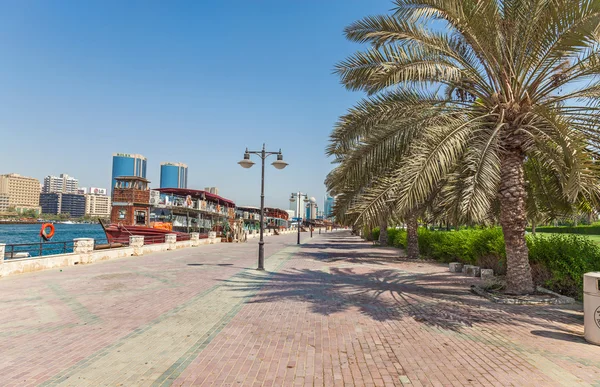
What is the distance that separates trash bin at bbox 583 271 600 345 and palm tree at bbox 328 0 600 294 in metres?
1.67

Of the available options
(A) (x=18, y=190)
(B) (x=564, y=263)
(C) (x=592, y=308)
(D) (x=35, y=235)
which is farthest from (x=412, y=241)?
(A) (x=18, y=190)

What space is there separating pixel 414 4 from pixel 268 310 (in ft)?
26.2

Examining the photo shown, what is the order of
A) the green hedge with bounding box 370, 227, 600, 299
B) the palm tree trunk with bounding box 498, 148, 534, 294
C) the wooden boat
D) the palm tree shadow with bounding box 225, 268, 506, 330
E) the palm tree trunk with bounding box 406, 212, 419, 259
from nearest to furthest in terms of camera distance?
1. the palm tree shadow with bounding box 225, 268, 506, 330
2. the palm tree trunk with bounding box 498, 148, 534, 294
3. the green hedge with bounding box 370, 227, 600, 299
4. the palm tree trunk with bounding box 406, 212, 419, 259
5. the wooden boat

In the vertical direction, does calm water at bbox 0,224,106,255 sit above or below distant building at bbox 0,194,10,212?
below

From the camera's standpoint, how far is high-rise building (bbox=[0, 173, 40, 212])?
187375mm

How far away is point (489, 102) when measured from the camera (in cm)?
917

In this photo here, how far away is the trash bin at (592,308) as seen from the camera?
5.38 meters

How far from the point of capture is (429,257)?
63.5 ft

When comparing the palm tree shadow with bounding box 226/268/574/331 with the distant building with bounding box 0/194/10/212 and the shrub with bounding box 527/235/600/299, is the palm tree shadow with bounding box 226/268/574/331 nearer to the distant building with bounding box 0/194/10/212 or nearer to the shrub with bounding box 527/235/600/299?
the shrub with bounding box 527/235/600/299

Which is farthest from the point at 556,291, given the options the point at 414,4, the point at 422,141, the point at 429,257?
the point at 429,257

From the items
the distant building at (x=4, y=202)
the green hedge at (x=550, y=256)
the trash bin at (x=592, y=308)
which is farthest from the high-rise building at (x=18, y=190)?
the trash bin at (x=592, y=308)

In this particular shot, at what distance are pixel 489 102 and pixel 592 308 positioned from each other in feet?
18.4

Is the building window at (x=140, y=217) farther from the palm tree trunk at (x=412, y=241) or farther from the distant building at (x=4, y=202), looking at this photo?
the distant building at (x=4, y=202)

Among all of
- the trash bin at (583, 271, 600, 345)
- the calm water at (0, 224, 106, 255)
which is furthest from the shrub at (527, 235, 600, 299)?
the calm water at (0, 224, 106, 255)
